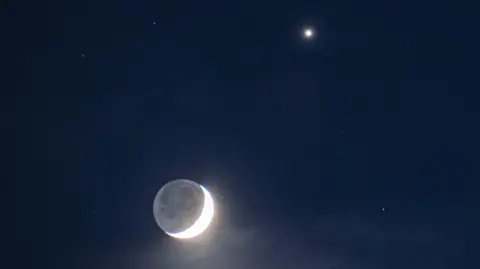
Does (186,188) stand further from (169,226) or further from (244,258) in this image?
(244,258)

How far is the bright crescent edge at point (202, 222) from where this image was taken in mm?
3500

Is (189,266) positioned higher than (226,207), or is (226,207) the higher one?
(226,207)

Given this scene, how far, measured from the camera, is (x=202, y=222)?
11.6 ft

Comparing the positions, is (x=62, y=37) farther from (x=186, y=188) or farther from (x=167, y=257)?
(x=167, y=257)

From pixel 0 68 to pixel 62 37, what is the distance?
571 mm

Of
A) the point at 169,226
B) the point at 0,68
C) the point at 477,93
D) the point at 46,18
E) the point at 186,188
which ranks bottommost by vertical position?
the point at 169,226

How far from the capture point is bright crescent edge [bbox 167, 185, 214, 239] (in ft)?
11.5

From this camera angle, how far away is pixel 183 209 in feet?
11.4

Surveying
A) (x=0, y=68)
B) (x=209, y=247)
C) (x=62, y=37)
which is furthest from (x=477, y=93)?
(x=0, y=68)

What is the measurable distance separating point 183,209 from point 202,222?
0.16 metres

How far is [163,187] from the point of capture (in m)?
3.66

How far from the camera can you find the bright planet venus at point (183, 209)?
348cm

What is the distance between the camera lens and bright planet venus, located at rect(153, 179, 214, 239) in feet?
11.4

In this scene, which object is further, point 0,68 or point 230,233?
point 0,68
